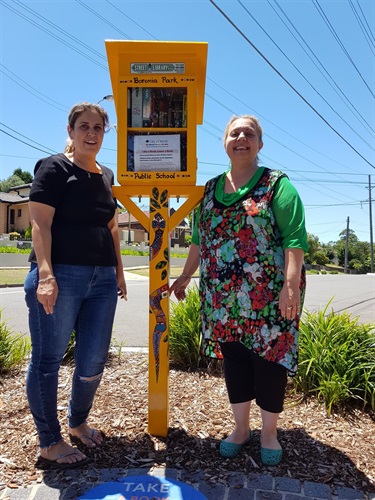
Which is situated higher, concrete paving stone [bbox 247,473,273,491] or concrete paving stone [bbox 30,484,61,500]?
concrete paving stone [bbox 247,473,273,491]

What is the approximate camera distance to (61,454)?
2.43m

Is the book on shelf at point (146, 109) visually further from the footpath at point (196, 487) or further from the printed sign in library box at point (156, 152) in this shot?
the footpath at point (196, 487)

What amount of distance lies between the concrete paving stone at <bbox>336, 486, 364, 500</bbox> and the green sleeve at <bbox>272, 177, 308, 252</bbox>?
127 centimetres

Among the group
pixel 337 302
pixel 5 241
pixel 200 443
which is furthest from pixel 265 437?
pixel 5 241

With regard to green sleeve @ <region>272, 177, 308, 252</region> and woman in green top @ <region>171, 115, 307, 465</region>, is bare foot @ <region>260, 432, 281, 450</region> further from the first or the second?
green sleeve @ <region>272, 177, 308, 252</region>

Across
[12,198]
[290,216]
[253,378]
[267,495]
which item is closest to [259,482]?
[267,495]

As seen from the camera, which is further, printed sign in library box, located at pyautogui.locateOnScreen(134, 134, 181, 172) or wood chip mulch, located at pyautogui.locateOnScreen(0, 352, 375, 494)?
printed sign in library box, located at pyautogui.locateOnScreen(134, 134, 181, 172)

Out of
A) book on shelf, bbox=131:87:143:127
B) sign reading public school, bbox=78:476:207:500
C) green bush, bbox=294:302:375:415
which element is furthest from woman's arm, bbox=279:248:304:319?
book on shelf, bbox=131:87:143:127

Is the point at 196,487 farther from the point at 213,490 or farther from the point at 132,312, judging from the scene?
the point at 132,312

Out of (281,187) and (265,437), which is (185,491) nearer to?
(265,437)

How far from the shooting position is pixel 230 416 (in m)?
3.11

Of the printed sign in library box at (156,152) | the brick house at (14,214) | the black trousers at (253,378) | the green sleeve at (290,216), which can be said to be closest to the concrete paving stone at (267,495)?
the black trousers at (253,378)

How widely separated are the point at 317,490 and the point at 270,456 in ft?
1.05

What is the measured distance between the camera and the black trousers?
2.43 meters
